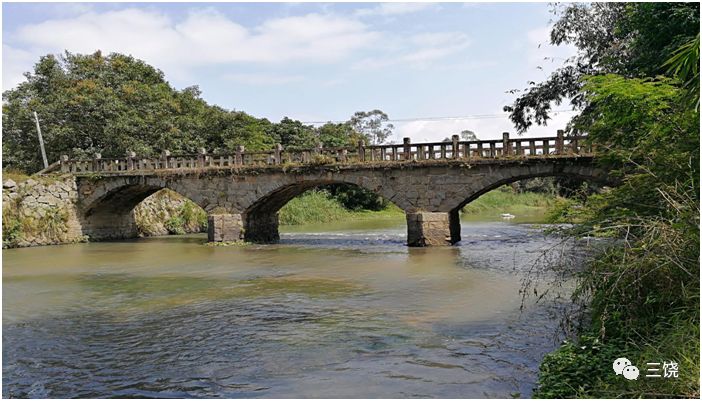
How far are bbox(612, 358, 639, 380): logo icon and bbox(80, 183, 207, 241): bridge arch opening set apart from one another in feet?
75.6

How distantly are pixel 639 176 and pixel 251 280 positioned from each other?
9.42 m

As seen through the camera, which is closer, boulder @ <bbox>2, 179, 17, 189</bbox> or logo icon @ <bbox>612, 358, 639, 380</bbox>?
logo icon @ <bbox>612, 358, 639, 380</bbox>

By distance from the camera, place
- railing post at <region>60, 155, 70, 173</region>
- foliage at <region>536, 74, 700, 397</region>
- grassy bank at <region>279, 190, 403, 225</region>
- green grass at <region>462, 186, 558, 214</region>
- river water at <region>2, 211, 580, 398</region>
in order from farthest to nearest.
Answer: green grass at <region>462, 186, 558, 214</region>
grassy bank at <region>279, 190, 403, 225</region>
railing post at <region>60, 155, 70, 173</region>
river water at <region>2, 211, 580, 398</region>
foliage at <region>536, 74, 700, 397</region>

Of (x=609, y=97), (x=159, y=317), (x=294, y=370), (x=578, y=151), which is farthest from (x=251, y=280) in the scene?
(x=578, y=151)

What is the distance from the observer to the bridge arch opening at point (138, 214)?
92.0 ft

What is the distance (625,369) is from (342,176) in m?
18.2

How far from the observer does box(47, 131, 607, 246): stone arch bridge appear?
68.6 feet

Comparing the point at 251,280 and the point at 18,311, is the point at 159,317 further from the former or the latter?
the point at 251,280

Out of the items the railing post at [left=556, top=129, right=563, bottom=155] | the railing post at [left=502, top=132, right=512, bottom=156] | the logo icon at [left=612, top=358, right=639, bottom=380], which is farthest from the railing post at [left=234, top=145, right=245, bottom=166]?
the logo icon at [left=612, top=358, right=639, bottom=380]

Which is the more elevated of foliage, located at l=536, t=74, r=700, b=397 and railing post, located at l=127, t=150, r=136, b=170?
railing post, located at l=127, t=150, r=136, b=170

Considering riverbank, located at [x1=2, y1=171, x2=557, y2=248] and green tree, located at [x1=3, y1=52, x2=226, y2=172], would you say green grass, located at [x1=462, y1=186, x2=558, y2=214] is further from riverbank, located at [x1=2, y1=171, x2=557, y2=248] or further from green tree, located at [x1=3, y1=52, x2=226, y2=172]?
green tree, located at [x1=3, y1=52, x2=226, y2=172]

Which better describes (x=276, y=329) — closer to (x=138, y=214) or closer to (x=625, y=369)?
(x=625, y=369)

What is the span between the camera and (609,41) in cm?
2239

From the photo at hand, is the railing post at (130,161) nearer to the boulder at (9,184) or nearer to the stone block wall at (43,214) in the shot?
the stone block wall at (43,214)
